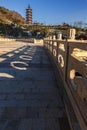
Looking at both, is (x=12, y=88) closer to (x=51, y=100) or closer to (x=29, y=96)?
(x=29, y=96)

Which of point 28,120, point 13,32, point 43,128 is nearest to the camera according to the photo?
point 43,128

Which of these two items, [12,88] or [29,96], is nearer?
[29,96]

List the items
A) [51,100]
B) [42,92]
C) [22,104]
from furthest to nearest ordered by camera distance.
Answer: [42,92], [51,100], [22,104]

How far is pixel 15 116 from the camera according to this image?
2.71m

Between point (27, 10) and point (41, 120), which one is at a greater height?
point (27, 10)

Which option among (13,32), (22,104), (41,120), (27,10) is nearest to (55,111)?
(41,120)

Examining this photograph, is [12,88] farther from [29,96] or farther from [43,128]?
[43,128]

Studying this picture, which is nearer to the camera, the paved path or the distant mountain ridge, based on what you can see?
the paved path

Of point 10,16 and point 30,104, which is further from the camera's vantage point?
point 10,16

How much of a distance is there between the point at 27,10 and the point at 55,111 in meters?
99.9

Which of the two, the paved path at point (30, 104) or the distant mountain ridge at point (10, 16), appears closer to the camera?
the paved path at point (30, 104)

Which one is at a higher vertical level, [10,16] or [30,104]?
[10,16]

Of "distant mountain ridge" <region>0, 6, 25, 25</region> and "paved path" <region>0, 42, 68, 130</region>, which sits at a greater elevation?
"distant mountain ridge" <region>0, 6, 25, 25</region>

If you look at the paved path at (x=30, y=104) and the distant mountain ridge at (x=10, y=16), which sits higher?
the distant mountain ridge at (x=10, y=16)
